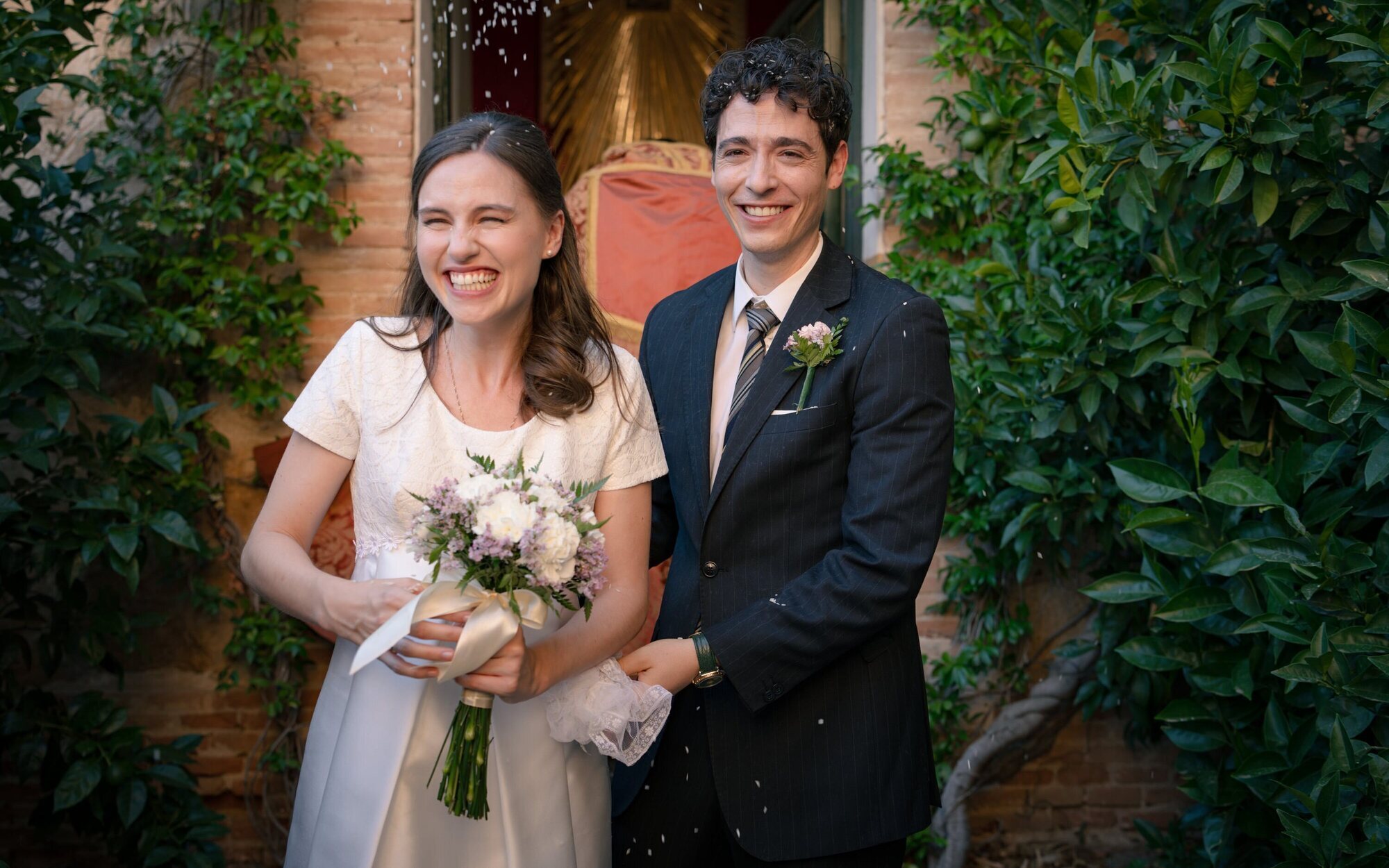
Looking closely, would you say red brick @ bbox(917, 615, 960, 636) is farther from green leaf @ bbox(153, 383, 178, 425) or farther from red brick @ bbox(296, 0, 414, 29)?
red brick @ bbox(296, 0, 414, 29)

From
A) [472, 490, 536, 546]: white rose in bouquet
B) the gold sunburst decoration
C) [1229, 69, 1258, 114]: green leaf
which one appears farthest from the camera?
the gold sunburst decoration

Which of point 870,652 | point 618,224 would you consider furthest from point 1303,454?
point 618,224

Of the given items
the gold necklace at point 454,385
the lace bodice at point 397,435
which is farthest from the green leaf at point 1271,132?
the gold necklace at point 454,385

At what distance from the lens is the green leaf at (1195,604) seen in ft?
8.66

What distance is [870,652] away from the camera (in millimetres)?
2090

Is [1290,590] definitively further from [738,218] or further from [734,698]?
[738,218]

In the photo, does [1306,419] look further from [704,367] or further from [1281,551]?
[704,367]

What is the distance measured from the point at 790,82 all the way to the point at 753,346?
50 cm

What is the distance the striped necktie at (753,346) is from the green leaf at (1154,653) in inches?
55.2

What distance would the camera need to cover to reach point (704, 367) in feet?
7.36

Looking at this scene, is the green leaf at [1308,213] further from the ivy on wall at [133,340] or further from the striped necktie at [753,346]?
the ivy on wall at [133,340]

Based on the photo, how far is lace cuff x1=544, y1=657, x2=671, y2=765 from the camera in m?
1.83

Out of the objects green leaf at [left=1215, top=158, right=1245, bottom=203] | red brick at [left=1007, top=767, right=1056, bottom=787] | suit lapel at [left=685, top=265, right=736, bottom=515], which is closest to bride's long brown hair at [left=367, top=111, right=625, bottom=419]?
suit lapel at [left=685, top=265, right=736, bottom=515]

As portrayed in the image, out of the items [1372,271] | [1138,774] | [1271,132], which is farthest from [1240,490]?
[1138,774]
